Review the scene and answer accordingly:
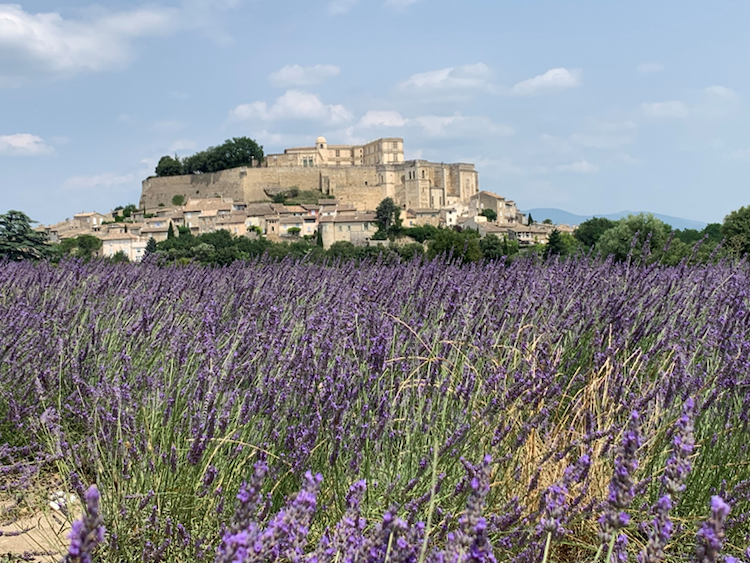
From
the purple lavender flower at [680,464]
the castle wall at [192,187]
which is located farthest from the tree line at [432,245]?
the castle wall at [192,187]

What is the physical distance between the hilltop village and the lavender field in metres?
55.0

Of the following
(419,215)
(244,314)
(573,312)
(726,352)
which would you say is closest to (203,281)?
(244,314)

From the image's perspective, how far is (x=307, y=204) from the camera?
68500mm

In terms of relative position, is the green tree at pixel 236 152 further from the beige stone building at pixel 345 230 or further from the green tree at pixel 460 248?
the green tree at pixel 460 248

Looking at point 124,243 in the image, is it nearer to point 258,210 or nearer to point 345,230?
point 258,210

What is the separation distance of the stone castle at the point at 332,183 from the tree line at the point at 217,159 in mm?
1705

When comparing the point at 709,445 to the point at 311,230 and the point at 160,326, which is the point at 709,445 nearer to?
the point at 160,326

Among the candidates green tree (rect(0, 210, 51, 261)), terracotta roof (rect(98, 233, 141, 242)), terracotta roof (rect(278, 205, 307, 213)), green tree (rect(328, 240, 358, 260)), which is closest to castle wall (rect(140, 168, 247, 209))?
terracotta roof (rect(278, 205, 307, 213))

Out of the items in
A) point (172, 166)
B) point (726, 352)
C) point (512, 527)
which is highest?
point (172, 166)

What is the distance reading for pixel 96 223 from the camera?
7294 cm

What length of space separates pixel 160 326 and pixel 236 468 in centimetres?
127

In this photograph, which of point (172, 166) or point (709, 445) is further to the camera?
point (172, 166)

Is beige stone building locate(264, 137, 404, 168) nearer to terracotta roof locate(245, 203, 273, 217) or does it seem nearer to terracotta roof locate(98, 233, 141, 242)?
terracotta roof locate(245, 203, 273, 217)

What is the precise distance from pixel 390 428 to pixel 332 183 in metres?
72.0
